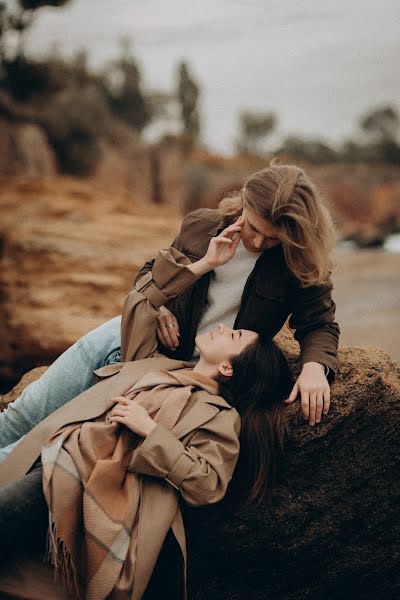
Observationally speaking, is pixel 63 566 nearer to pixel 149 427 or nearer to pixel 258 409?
pixel 149 427

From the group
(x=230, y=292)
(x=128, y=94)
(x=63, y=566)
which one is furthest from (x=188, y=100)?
(x=63, y=566)

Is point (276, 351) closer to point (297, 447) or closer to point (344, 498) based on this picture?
point (297, 447)

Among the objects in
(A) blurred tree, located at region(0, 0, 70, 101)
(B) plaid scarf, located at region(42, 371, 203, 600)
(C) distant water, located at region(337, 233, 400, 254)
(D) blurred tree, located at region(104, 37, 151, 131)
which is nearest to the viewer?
(B) plaid scarf, located at region(42, 371, 203, 600)

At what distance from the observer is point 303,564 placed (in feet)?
9.47

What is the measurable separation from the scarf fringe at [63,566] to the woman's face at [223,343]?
923mm

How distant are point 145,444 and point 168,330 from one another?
27.8 inches

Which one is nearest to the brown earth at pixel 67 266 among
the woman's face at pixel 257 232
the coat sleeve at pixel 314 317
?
the coat sleeve at pixel 314 317

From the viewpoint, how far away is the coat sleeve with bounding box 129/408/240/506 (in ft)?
7.80

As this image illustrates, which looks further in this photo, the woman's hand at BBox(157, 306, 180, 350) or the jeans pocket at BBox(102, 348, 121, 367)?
the jeans pocket at BBox(102, 348, 121, 367)

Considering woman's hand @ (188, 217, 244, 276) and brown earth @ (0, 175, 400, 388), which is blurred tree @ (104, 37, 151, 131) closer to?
brown earth @ (0, 175, 400, 388)

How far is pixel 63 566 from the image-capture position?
239 cm

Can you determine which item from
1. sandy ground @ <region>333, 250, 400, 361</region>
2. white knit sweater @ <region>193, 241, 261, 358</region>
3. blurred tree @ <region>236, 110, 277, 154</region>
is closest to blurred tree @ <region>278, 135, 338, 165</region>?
blurred tree @ <region>236, 110, 277, 154</region>

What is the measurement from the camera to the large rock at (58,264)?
214 inches

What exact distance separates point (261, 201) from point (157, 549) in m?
1.44
